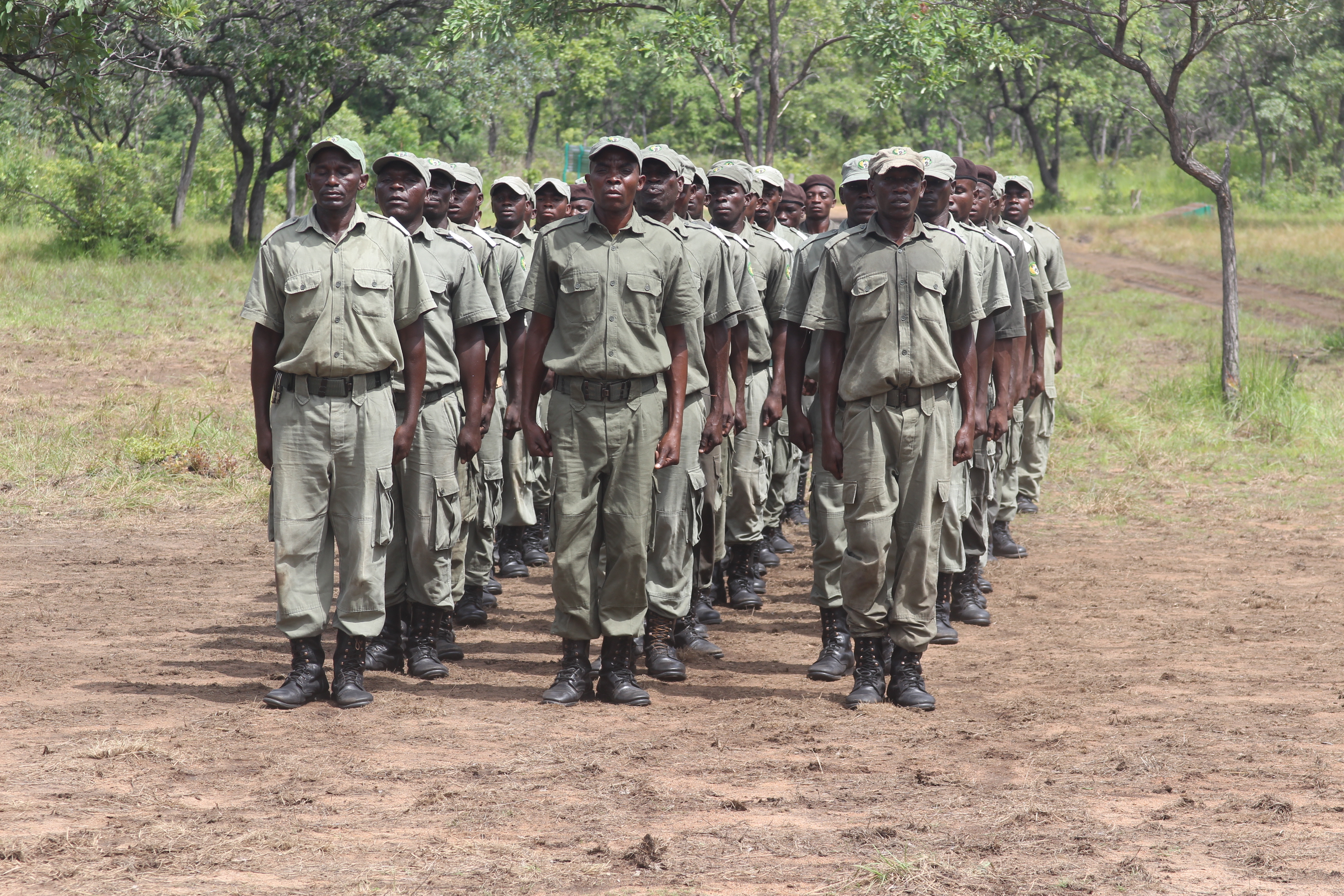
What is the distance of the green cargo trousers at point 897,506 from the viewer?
5438 millimetres

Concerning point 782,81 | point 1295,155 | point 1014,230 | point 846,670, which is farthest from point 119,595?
point 1295,155

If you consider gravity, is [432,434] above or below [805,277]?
below

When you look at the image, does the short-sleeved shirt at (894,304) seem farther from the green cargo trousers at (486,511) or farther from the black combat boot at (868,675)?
the green cargo trousers at (486,511)

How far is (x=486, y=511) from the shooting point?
7.30m

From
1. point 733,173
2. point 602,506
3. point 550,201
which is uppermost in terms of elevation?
point 733,173

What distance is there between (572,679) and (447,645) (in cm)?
96

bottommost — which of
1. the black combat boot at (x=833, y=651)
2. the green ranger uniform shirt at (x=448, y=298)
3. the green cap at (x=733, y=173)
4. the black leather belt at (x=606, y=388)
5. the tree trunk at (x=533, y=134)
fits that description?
the black combat boot at (x=833, y=651)

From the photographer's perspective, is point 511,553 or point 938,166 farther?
point 511,553

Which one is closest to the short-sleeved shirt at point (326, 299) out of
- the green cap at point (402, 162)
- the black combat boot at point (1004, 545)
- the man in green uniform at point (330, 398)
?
the man in green uniform at point (330, 398)

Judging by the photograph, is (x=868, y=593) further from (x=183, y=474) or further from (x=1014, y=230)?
(x=183, y=474)

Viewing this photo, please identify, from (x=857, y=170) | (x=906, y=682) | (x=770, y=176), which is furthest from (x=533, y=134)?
(x=906, y=682)

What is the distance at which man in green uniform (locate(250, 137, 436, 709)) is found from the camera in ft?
17.2

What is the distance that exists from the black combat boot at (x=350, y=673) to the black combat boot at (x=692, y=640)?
1.62 meters

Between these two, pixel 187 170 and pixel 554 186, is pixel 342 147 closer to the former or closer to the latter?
pixel 554 186
